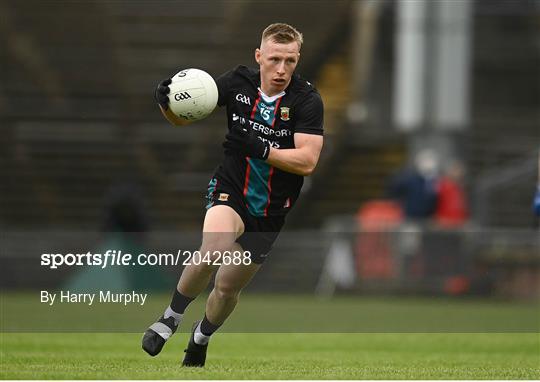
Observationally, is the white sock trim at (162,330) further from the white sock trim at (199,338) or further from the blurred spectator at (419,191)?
the blurred spectator at (419,191)

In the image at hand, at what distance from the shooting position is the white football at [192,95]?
8.08 metres

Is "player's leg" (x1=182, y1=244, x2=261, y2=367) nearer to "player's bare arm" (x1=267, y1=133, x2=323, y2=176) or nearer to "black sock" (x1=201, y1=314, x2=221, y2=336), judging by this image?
"black sock" (x1=201, y1=314, x2=221, y2=336)

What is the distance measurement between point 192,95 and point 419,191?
12553mm

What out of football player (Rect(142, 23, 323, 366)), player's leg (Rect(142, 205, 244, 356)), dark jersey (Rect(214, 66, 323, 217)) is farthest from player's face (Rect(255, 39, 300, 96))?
player's leg (Rect(142, 205, 244, 356))

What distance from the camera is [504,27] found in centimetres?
2797

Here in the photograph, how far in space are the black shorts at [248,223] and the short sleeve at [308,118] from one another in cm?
58

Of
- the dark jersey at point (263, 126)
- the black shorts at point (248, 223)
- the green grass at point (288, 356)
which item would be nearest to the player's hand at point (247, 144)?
the dark jersey at point (263, 126)

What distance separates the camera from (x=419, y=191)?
20.3 m

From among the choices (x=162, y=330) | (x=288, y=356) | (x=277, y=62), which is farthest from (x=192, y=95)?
(x=288, y=356)

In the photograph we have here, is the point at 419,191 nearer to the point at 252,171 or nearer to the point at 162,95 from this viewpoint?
the point at 252,171

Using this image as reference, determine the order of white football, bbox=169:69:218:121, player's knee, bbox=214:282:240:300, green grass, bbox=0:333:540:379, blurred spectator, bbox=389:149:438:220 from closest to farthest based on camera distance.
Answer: green grass, bbox=0:333:540:379 < white football, bbox=169:69:218:121 < player's knee, bbox=214:282:240:300 < blurred spectator, bbox=389:149:438:220

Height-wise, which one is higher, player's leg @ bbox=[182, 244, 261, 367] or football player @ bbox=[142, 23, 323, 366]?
football player @ bbox=[142, 23, 323, 366]

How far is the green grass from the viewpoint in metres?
7.97

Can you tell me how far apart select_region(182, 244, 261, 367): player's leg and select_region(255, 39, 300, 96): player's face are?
3.44 ft
